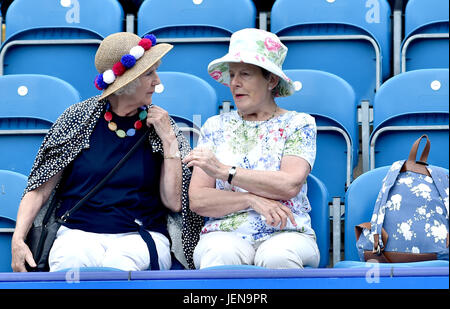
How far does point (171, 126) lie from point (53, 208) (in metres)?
0.46

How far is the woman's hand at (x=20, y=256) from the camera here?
2.44m

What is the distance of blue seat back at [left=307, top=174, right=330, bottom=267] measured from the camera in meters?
2.54

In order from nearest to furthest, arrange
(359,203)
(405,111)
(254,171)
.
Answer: (254,171) < (359,203) < (405,111)

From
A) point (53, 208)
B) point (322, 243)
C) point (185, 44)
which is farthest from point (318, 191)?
point (185, 44)

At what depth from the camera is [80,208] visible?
255 cm

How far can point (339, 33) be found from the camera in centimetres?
348

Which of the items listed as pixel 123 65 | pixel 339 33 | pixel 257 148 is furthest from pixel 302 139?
pixel 339 33

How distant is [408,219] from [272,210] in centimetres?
39

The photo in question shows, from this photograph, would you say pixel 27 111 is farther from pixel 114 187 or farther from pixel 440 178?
pixel 440 178

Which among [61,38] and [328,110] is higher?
[61,38]

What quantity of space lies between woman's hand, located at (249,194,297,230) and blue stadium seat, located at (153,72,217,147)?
0.64m

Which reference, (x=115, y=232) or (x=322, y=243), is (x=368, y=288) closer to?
(x=322, y=243)

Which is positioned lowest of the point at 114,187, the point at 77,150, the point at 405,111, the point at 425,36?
the point at 114,187
